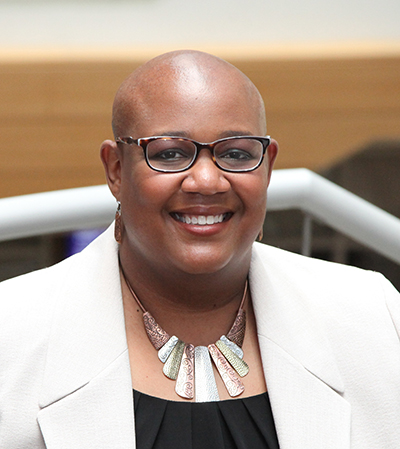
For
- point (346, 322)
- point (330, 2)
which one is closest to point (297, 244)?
point (330, 2)

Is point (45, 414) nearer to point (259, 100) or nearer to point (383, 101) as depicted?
point (259, 100)

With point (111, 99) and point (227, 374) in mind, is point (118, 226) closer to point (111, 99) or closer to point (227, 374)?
point (227, 374)

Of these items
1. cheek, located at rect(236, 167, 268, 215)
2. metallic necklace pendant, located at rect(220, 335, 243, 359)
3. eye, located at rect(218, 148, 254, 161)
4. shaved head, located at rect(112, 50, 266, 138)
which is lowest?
metallic necklace pendant, located at rect(220, 335, 243, 359)

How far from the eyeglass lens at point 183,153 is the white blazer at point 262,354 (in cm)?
32

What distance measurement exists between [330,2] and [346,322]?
2461 millimetres

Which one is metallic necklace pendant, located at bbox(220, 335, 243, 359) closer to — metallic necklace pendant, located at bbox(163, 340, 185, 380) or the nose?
metallic necklace pendant, located at bbox(163, 340, 185, 380)

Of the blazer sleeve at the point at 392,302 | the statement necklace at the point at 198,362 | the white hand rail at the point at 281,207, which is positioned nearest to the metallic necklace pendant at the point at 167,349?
the statement necklace at the point at 198,362

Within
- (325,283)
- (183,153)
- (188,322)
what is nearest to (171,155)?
(183,153)

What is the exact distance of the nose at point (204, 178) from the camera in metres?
1.31

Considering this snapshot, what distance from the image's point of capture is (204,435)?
138cm

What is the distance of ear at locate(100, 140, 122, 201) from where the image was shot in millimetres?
1491

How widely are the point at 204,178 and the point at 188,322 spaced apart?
364mm

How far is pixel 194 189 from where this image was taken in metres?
1.32

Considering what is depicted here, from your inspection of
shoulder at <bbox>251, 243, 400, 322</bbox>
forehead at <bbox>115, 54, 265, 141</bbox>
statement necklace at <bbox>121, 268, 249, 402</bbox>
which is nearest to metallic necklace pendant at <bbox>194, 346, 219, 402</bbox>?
statement necklace at <bbox>121, 268, 249, 402</bbox>
